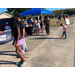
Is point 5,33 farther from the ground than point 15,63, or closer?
farther from the ground

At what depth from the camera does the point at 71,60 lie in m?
3.44

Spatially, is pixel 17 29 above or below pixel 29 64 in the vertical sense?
above

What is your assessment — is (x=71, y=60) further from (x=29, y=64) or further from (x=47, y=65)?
(x=29, y=64)
